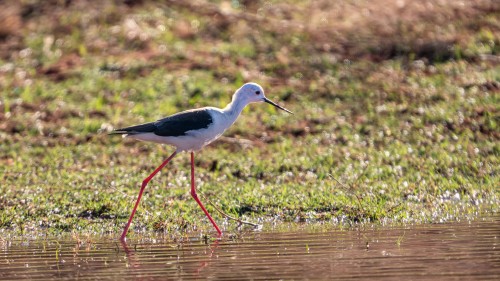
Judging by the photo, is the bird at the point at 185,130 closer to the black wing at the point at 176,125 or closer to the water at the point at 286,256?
the black wing at the point at 176,125

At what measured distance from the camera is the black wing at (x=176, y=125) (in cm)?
1051

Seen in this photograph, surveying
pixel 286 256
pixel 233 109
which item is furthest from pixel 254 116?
pixel 286 256

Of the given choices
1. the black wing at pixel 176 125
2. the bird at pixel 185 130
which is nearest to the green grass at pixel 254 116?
the bird at pixel 185 130

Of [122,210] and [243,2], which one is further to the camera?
[243,2]

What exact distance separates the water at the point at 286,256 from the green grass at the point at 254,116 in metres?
0.92

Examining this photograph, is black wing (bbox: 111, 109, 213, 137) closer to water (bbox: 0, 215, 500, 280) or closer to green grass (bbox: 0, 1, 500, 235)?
green grass (bbox: 0, 1, 500, 235)

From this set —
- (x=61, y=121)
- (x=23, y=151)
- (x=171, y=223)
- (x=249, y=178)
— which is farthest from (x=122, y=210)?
(x=61, y=121)

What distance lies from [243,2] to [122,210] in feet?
31.5

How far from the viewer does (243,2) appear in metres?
19.5

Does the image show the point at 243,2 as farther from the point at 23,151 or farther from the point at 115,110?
the point at 23,151

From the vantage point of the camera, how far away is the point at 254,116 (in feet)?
48.3

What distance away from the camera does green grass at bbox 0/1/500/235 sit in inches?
424

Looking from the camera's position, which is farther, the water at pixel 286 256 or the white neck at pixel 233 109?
the white neck at pixel 233 109

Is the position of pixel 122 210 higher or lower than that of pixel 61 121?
higher
